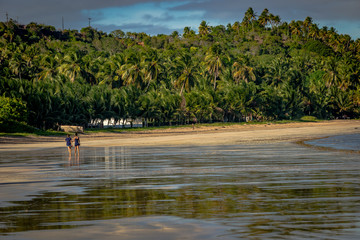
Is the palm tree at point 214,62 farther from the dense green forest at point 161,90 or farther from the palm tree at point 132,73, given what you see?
the palm tree at point 132,73

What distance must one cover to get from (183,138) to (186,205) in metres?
48.8

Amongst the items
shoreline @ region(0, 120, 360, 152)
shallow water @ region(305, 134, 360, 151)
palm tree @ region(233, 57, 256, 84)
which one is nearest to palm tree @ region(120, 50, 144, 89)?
shoreline @ region(0, 120, 360, 152)

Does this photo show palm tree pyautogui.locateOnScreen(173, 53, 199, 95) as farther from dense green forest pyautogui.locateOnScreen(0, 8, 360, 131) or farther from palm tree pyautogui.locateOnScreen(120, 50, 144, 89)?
palm tree pyautogui.locateOnScreen(120, 50, 144, 89)

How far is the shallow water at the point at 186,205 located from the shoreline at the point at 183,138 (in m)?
27.9

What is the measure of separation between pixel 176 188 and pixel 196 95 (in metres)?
80.0

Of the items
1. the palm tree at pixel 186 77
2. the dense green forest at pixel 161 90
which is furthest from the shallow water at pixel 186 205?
the palm tree at pixel 186 77

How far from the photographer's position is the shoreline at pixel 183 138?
164 feet

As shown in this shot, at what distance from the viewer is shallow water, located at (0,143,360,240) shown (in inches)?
338

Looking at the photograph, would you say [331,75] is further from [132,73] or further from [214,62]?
[132,73]

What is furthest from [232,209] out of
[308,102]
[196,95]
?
[308,102]

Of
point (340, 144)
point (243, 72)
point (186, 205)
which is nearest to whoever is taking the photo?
point (186, 205)

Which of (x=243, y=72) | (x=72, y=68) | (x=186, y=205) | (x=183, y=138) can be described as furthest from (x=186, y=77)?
(x=186, y=205)

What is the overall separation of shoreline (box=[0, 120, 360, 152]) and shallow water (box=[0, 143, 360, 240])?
27.9m

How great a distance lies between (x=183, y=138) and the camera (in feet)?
198
